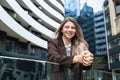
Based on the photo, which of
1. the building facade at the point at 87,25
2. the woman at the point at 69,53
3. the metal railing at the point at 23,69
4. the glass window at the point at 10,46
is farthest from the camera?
the building facade at the point at 87,25

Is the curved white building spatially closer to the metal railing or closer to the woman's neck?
the woman's neck

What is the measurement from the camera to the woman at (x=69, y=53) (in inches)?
100

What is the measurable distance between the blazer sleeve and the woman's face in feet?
0.54

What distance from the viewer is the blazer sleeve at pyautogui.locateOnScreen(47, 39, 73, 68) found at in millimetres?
2568

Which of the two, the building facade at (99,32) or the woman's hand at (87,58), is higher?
the building facade at (99,32)

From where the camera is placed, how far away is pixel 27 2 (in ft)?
117

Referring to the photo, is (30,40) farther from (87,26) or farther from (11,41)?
(87,26)

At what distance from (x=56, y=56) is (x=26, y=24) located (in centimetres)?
3261

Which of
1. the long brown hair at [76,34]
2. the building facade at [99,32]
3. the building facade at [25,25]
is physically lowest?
the long brown hair at [76,34]

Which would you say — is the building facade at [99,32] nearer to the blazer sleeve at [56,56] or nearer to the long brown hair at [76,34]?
the long brown hair at [76,34]

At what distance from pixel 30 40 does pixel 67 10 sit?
52.8 metres

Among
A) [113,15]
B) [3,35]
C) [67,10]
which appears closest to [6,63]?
[113,15]

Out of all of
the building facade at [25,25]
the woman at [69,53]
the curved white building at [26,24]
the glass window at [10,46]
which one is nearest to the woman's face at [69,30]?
the woman at [69,53]

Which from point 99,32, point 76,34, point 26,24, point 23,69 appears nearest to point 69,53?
point 76,34
